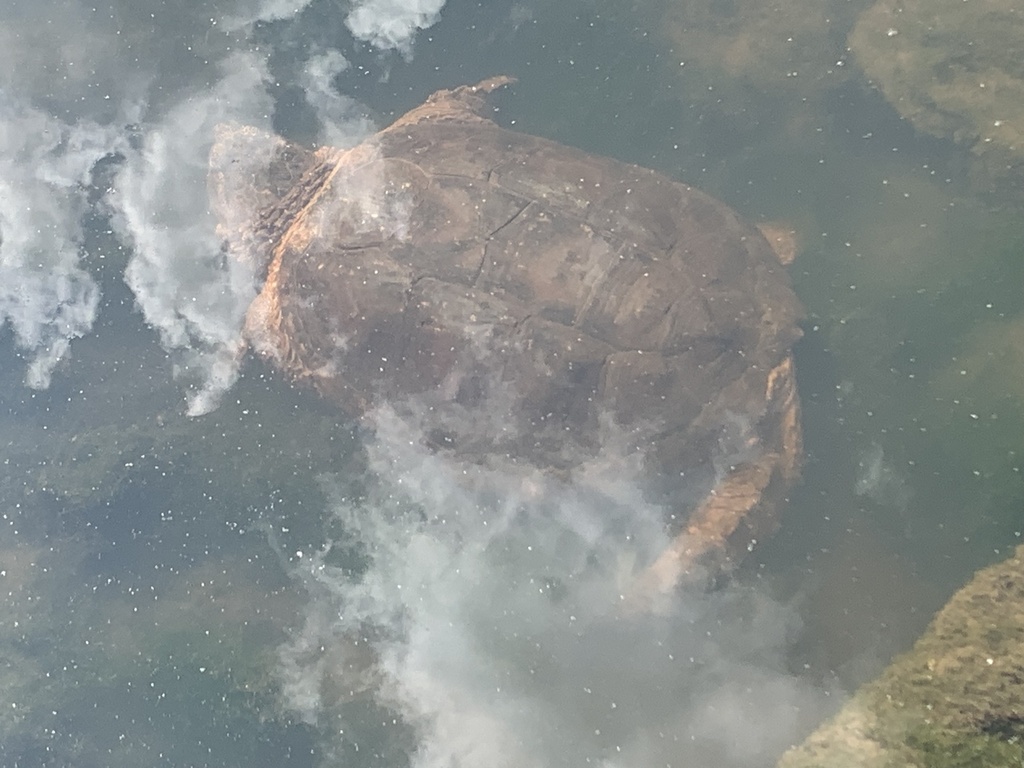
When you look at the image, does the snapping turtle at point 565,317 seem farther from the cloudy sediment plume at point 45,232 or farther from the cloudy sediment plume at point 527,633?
the cloudy sediment plume at point 45,232

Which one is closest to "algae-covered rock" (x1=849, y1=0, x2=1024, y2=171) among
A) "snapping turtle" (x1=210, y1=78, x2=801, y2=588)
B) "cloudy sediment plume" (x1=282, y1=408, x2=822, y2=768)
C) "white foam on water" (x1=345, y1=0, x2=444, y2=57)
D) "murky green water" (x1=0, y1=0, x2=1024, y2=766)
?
"murky green water" (x1=0, y1=0, x2=1024, y2=766)

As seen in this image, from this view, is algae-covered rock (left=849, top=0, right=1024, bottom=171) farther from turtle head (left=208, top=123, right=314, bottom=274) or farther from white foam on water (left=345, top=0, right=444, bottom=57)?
turtle head (left=208, top=123, right=314, bottom=274)

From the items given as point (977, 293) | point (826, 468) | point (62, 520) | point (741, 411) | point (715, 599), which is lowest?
point (62, 520)

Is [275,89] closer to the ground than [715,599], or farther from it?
farther from it

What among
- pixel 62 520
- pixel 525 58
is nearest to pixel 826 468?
pixel 525 58

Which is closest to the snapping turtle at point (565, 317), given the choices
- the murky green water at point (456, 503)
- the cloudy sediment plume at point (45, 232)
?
the murky green water at point (456, 503)

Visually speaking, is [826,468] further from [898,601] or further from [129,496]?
[129,496]
